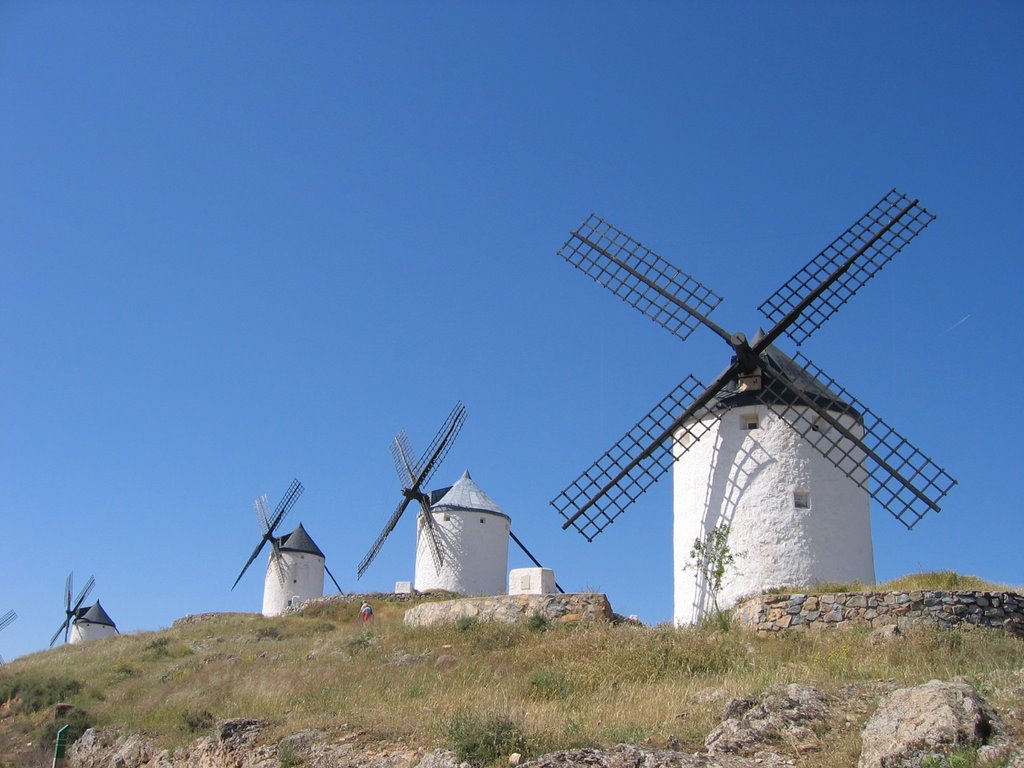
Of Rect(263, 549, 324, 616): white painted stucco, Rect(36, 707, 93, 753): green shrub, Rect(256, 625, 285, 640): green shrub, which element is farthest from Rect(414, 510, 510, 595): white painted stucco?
Rect(36, 707, 93, 753): green shrub

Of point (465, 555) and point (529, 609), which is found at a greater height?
point (465, 555)

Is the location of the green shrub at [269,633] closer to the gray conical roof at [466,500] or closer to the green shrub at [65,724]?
the gray conical roof at [466,500]

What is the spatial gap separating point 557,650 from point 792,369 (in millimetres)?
6893

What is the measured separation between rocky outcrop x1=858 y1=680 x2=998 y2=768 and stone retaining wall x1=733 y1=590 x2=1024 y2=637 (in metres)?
5.67

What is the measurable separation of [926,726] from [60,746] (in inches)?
417

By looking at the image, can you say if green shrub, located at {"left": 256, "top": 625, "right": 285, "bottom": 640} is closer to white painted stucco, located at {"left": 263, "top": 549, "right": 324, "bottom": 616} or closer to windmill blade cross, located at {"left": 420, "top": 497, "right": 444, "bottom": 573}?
windmill blade cross, located at {"left": 420, "top": 497, "right": 444, "bottom": 573}

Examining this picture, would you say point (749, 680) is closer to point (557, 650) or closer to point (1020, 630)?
point (557, 650)

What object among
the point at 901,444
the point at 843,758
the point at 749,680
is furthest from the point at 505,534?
the point at 843,758

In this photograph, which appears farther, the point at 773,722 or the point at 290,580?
the point at 290,580

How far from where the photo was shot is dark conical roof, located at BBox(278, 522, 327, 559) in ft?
108

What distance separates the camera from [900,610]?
12156mm

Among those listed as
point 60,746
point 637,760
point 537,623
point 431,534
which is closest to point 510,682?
point 537,623

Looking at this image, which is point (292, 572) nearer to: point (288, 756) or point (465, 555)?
point (465, 555)

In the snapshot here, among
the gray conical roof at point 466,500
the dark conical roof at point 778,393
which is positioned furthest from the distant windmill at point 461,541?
the dark conical roof at point 778,393
